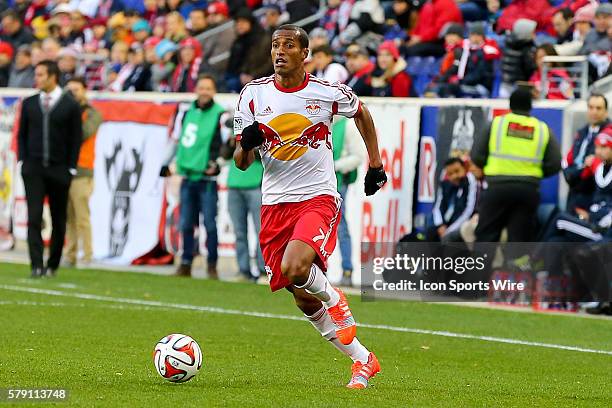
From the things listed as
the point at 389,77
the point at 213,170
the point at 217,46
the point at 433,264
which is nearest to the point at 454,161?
the point at 433,264

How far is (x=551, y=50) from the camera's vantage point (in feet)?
58.9

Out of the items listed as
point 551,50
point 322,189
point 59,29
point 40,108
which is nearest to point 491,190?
point 551,50

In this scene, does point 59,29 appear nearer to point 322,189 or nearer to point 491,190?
point 491,190

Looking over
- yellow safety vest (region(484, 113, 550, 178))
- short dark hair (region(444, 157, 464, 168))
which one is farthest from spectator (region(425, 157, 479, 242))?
yellow safety vest (region(484, 113, 550, 178))

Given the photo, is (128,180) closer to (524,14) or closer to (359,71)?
(359,71)

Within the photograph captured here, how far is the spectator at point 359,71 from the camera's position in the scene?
18859mm

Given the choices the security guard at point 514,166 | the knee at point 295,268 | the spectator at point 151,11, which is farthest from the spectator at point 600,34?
the spectator at point 151,11

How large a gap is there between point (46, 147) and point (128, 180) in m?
3.72

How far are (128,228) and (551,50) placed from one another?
6.46 metres

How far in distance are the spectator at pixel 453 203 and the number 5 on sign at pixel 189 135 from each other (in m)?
3.22

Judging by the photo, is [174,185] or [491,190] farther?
[174,185]

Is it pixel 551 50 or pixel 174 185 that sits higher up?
pixel 551 50

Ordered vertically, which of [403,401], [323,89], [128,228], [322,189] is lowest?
[128,228]

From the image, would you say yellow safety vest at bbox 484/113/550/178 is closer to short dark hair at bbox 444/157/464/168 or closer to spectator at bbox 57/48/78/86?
short dark hair at bbox 444/157/464/168
